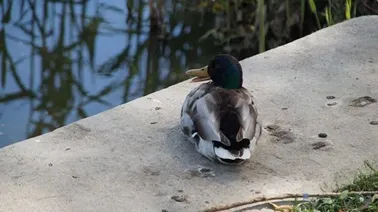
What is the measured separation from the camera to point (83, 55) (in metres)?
6.66

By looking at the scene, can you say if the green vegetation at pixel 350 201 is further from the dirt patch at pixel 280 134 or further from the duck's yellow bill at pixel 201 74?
the duck's yellow bill at pixel 201 74

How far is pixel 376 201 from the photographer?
11.3 ft

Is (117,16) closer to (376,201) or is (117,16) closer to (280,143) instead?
(280,143)

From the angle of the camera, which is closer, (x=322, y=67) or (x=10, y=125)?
(x=322, y=67)

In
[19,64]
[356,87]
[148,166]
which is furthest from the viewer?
[19,64]

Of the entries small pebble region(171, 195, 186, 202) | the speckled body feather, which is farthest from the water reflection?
small pebble region(171, 195, 186, 202)

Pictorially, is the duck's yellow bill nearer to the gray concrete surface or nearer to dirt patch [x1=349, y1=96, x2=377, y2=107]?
the gray concrete surface

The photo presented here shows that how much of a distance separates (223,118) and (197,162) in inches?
9.1

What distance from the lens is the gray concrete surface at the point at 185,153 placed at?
3.54m

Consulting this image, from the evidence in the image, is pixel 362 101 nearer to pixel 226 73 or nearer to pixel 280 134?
pixel 280 134

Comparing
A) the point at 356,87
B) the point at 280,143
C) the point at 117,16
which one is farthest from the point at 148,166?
the point at 117,16

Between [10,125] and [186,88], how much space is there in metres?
1.50

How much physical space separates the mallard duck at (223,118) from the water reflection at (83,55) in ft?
5.78

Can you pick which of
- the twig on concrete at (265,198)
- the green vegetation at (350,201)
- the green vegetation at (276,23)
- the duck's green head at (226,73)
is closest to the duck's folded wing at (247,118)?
the duck's green head at (226,73)
